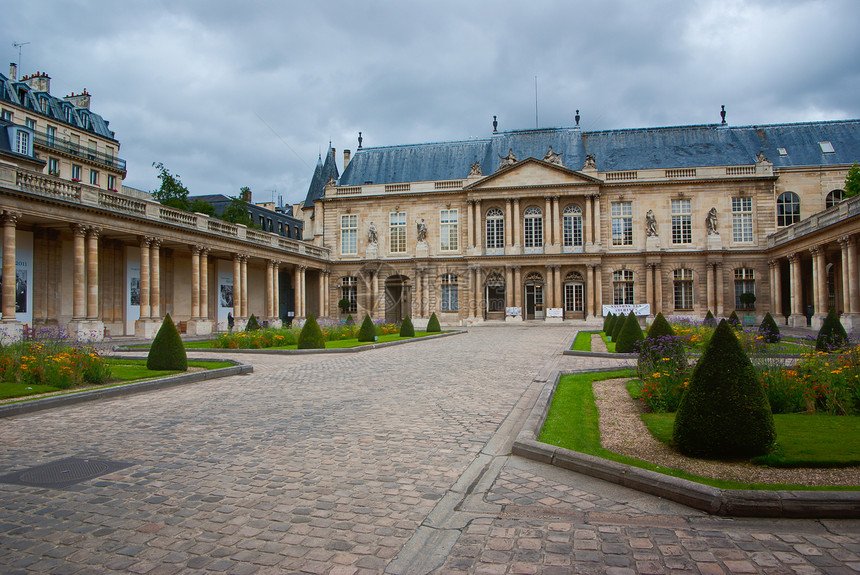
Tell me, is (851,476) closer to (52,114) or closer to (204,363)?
(204,363)

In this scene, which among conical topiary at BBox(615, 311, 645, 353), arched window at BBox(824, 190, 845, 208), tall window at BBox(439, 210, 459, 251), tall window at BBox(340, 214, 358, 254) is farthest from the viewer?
tall window at BBox(340, 214, 358, 254)

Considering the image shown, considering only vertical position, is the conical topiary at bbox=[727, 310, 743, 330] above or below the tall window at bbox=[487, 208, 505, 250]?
below

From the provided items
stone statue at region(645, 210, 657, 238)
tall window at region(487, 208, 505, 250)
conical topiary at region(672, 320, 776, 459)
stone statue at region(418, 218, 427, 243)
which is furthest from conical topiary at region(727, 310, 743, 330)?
→ stone statue at region(418, 218, 427, 243)

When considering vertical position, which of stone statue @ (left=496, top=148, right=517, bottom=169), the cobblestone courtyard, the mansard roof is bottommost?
the cobblestone courtyard

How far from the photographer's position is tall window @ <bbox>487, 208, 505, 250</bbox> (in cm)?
4216

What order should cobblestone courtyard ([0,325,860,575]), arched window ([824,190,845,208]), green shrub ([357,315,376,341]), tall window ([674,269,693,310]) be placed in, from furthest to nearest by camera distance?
1. tall window ([674,269,693,310])
2. arched window ([824,190,845,208])
3. green shrub ([357,315,376,341])
4. cobblestone courtyard ([0,325,860,575])

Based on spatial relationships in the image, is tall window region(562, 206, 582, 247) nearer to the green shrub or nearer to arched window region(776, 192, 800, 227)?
arched window region(776, 192, 800, 227)

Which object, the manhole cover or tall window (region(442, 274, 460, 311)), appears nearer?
the manhole cover

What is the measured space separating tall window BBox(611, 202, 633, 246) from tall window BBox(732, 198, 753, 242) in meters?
6.90

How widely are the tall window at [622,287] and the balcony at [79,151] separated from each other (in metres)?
37.8

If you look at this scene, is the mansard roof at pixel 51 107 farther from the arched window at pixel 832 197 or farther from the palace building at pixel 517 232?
the arched window at pixel 832 197

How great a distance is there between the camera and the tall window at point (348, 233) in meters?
45.0

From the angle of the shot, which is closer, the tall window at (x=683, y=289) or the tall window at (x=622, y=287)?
the tall window at (x=683, y=289)

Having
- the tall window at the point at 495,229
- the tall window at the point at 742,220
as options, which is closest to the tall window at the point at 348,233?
the tall window at the point at 495,229
